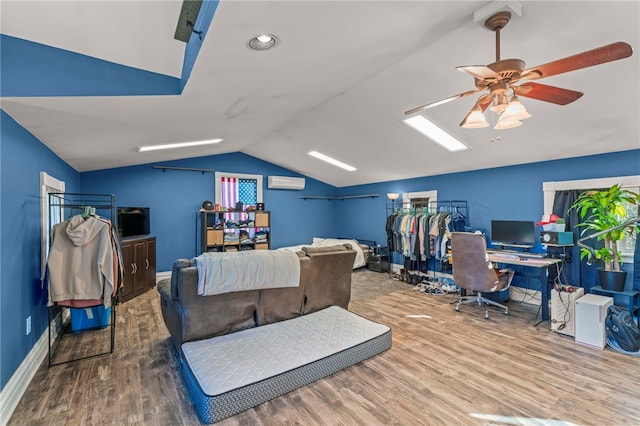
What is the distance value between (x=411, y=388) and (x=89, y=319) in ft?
12.3

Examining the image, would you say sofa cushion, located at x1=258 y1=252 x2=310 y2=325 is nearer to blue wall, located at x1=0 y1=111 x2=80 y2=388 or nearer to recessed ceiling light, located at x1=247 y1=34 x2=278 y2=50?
blue wall, located at x1=0 y1=111 x2=80 y2=388

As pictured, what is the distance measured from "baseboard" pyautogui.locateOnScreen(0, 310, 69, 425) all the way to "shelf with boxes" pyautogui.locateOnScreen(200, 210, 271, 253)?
3.47 meters

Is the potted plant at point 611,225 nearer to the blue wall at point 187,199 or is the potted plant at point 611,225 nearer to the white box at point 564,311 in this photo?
the white box at point 564,311

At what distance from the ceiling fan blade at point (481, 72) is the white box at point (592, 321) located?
283 cm

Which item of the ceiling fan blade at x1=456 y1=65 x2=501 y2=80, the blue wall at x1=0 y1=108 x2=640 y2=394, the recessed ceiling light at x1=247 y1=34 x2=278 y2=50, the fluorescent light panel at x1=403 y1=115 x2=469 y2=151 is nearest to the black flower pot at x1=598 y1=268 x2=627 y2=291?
the blue wall at x1=0 y1=108 x2=640 y2=394

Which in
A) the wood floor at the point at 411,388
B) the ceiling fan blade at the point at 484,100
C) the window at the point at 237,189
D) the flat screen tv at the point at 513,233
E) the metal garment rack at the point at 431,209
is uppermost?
the ceiling fan blade at the point at 484,100

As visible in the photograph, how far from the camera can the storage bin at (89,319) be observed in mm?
3541

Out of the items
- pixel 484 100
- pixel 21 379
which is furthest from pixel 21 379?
pixel 484 100

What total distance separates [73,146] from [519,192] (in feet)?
20.8

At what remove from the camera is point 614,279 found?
11.5 feet

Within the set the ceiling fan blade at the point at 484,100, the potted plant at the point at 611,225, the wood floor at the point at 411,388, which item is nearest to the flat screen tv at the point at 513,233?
the potted plant at the point at 611,225

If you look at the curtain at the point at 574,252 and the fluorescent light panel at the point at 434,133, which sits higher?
the fluorescent light panel at the point at 434,133

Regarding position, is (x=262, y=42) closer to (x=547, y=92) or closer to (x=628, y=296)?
(x=547, y=92)

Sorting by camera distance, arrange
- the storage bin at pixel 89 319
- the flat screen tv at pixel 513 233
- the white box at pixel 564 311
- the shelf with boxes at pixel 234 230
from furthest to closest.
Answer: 1. the shelf with boxes at pixel 234 230
2. the flat screen tv at pixel 513 233
3. the storage bin at pixel 89 319
4. the white box at pixel 564 311
